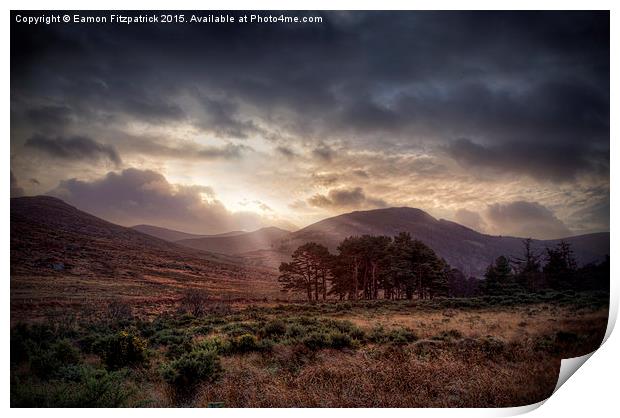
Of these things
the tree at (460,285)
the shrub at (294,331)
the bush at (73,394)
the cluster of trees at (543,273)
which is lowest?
the bush at (73,394)

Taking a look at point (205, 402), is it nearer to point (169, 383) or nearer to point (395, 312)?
point (169, 383)

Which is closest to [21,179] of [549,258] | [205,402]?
[205,402]

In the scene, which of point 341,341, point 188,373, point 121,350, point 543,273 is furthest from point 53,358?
point 543,273

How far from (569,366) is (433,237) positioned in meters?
6.29

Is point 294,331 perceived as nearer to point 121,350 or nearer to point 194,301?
point 194,301

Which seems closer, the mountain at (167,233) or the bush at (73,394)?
the bush at (73,394)

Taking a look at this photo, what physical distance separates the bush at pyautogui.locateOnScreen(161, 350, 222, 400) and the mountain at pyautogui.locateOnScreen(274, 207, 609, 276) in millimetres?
4311

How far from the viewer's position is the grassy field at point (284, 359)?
622cm

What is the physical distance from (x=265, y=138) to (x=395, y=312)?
7576mm

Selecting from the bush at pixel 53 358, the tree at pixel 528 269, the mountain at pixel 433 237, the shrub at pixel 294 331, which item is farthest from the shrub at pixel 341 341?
the tree at pixel 528 269

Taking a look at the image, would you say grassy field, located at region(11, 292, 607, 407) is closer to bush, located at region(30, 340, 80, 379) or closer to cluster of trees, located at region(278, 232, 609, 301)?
bush, located at region(30, 340, 80, 379)

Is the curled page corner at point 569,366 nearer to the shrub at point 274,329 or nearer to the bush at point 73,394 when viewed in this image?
the shrub at point 274,329

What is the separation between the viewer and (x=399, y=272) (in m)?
14.0

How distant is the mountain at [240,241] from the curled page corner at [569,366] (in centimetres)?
684
